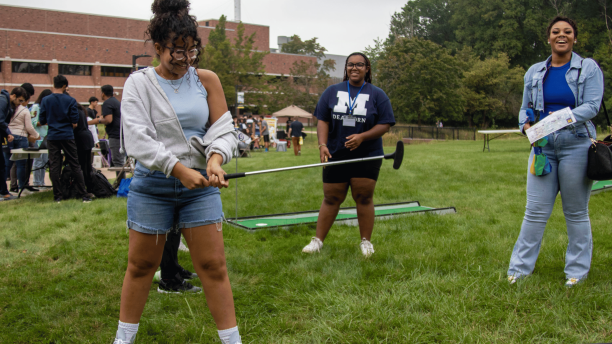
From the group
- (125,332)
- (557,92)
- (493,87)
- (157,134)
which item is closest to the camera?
(157,134)

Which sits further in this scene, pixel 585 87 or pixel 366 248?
pixel 366 248

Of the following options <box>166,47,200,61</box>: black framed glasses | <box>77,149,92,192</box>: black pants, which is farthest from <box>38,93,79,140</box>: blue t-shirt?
<box>166,47,200,61</box>: black framed glasses

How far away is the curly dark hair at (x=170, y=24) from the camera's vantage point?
2.35 meters

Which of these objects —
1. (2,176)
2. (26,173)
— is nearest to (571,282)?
(2,176)

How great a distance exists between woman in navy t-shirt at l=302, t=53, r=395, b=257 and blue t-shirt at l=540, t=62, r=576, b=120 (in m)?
1.35

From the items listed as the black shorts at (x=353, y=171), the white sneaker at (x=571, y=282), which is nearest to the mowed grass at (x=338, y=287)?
the white sneaker at (x=571, y=282)

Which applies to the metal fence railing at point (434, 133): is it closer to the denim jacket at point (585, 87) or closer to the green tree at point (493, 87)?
the green tree at point (493, 87)

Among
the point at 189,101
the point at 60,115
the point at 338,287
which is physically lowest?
the point at 338,287

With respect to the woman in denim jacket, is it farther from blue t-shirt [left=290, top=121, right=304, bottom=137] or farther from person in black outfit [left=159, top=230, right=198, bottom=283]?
blue t-shirt [left=290, top=121, right=304, bottom=137]

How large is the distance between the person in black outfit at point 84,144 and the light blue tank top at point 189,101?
6667mm

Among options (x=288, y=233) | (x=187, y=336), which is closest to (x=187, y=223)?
(x=187, y=336)

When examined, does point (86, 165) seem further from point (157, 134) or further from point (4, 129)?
point (157, 134)

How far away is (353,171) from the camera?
14.7ft

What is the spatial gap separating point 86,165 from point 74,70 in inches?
2014
